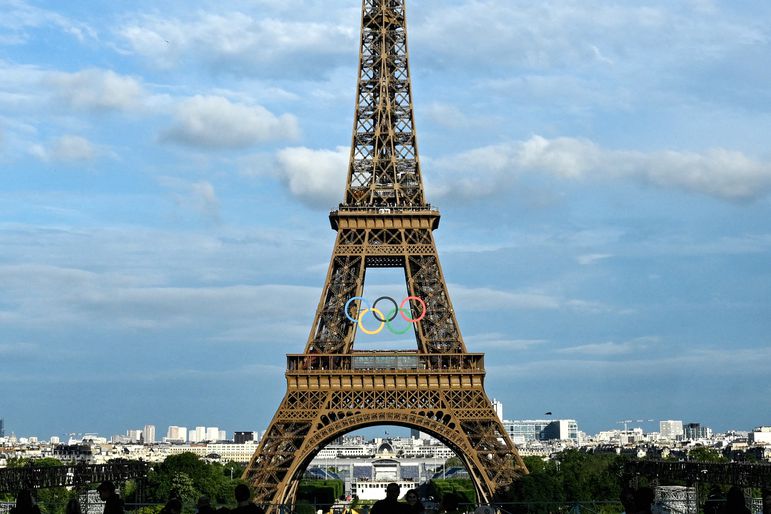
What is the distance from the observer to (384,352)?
69438 mm

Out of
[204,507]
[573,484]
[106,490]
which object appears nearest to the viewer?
[204,507]

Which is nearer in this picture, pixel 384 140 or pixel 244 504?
pixel 244 504

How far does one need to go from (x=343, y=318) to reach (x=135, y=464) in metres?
15.6

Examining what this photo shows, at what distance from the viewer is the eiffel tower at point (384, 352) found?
218 feet

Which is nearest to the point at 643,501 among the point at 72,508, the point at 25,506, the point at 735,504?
the point at 735,504

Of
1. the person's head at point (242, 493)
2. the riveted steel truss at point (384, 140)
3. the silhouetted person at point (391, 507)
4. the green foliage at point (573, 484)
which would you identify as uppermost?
the riveted steel truss at point (384, 140)

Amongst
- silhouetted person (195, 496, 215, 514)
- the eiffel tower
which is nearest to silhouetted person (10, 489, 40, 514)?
silhouetted person (195, 496, 215, 514)

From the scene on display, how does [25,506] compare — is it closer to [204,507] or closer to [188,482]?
[204,507]

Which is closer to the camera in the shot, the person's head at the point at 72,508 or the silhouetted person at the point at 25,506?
the person's head at the point at 72,508

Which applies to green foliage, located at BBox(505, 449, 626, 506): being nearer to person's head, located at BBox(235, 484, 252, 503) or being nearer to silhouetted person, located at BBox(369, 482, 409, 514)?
silhouetted person, located at BBox(369, 482, 409, 514)

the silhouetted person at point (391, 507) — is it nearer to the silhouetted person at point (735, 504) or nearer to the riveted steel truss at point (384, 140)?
the silhouetted person at point (735, 504)

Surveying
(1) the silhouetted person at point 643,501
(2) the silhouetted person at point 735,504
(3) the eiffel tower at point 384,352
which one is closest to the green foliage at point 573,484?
(3) the eiffel tower at point 384,352

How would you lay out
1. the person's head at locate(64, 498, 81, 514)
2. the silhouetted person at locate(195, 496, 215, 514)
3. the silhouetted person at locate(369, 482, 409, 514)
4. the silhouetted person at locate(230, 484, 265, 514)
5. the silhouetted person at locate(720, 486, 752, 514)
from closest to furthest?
the silhouetted person at locate(720, 486, 752, 514)
the silhouetted person at locate(230, 484, 265, 514)
the person's head at locate(64, 498, 81, 514)
the silhouetted person at locate(369, 482, 409, 514)
the silhouetted person at locate(195, 496, 215, 514)

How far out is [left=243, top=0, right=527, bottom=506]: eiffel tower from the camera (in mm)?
66500
